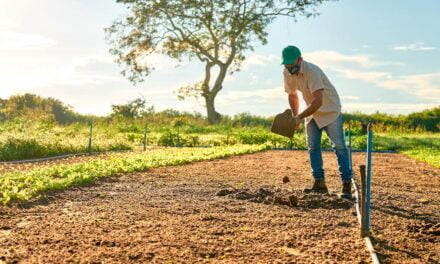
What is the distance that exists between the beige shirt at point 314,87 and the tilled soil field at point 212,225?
85cm

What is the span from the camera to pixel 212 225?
436 cm

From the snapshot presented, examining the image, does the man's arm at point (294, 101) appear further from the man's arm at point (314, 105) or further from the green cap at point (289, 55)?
the green cap at point (289, 55)

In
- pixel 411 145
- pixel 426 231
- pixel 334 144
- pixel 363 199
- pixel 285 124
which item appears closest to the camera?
pixel 363 199

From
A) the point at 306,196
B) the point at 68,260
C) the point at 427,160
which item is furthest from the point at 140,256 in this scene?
the point at 427,160

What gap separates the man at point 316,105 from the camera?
567 cm

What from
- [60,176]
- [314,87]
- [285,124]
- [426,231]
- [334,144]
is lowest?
[426,231]

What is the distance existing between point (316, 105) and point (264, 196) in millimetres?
1139

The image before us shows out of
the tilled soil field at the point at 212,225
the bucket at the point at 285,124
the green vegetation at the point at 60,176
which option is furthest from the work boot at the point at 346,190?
the green vegetation at the point at 60,176

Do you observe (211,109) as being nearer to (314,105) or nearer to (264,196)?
(264,196)

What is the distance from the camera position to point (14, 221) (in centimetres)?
465

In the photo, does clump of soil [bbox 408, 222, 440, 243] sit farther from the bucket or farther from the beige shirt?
the bucket

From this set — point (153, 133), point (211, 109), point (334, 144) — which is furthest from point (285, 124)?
point (211, 109)

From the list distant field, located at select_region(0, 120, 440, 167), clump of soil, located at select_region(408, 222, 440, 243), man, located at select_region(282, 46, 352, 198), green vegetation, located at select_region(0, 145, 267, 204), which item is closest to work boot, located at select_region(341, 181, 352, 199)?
man, located at select_region(282, 46, 352, 198)

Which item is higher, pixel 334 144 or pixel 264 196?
pixel 334 144
